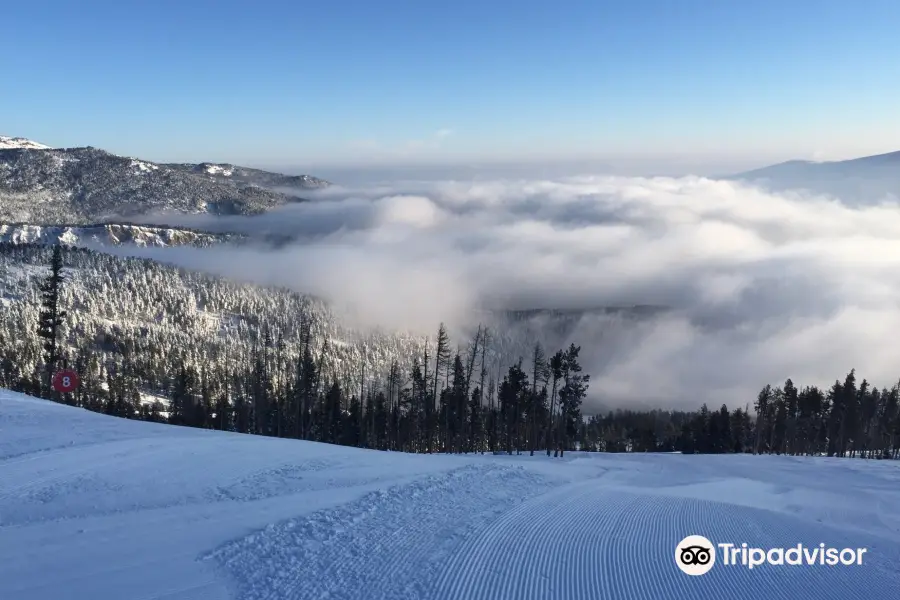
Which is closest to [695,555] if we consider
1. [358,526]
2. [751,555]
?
[751,555]

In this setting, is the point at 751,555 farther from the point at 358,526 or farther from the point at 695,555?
the point at 358,526

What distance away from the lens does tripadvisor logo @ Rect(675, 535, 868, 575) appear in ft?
55.3

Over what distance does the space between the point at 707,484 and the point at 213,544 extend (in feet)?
86.9

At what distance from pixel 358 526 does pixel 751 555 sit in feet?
40.3

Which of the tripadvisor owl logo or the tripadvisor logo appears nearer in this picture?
the tripadvisor owl logo

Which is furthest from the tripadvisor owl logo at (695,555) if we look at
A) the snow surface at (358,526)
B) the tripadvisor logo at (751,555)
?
the snow surface at (358,526)

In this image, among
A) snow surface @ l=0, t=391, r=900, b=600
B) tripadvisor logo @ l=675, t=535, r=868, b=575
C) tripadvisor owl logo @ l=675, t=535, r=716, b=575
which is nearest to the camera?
→ snow surface @ l=0, t=391, r=900, b=600

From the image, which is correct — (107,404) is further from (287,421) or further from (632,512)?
(632,512)

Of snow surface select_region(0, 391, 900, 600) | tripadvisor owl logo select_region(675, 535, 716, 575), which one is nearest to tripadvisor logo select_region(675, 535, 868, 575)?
tripadvisor owl logo select_region(675, 535, 716, 575)

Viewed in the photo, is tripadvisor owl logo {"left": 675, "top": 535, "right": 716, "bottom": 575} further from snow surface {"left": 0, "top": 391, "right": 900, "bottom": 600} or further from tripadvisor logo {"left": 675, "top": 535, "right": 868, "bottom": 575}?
snow surface {"left": 0, "top": 391, "right": 900, "bottom": 600}

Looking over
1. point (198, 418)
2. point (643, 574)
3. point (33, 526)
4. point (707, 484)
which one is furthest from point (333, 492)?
point (198, 418)

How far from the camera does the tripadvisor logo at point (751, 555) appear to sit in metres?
16.8

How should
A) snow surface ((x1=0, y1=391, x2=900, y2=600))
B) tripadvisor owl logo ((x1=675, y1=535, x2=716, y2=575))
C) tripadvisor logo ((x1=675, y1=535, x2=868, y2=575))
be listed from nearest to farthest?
snow surface ((x1=0, y1=391, x2=900, y2=600)) → tripadvisor owl logo ((x1=675, y1=535, x2=716, y2=575)) → tripadvisor logo ((x1=675, y1=535, x2=868, y2=575))

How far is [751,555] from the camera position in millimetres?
17672
